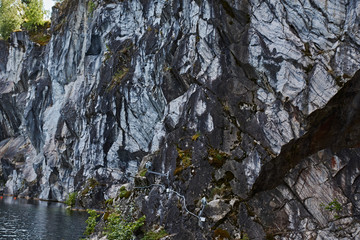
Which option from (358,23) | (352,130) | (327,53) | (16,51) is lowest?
(352,130)

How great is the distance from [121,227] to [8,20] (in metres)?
78.7

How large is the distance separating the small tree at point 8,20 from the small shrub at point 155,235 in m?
78.3

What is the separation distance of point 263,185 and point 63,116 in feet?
145

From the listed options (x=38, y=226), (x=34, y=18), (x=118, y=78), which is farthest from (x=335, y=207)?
(x=34, y=18)

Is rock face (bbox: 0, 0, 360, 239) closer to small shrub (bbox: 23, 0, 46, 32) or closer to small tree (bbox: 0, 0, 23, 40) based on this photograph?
small shrub (bbox: 23, 0, 46, 32)

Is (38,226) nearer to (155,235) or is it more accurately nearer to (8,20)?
(155,235)

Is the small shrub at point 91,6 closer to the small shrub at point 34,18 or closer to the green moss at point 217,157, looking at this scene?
the small shrub at point 34,18

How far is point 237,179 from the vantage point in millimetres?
16516

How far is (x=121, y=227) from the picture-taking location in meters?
17.7

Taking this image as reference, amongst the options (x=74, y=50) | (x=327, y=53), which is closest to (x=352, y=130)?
(x=327, y=53)

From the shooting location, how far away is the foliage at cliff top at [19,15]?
7575cm

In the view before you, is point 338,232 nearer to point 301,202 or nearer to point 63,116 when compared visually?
point 301,202

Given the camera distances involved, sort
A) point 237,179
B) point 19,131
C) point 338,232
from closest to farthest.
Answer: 1. point 338,232
2. point 237,179
3. point 19,131

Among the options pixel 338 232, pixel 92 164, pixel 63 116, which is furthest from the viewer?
pixel 63 116
